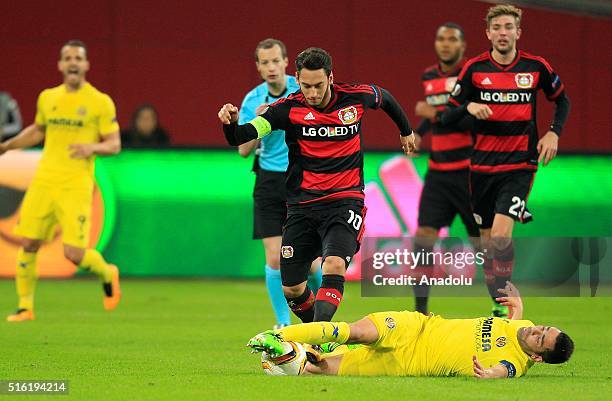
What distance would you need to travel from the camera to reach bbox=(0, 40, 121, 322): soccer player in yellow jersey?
1214cm

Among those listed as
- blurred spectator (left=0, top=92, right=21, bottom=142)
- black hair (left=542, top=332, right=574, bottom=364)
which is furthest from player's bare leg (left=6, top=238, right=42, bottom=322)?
black hair (left=542, top=332, right=574, bottom=364)

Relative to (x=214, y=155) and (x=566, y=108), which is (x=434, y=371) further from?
(x=214, y=155)

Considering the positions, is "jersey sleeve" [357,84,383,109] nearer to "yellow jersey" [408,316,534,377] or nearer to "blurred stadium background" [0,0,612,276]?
"yellow jersey" [408,316,534,377]

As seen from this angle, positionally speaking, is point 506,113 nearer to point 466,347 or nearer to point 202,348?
point 202,348

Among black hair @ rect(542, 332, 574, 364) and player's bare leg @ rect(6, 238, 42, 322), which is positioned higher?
black hair @ rect(542, 332, 574, 364)

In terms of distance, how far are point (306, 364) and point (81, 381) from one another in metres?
1.31

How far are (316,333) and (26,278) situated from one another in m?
5.23

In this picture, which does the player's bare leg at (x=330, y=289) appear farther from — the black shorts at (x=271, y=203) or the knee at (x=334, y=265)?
the black shorts at (x=271, y=203)

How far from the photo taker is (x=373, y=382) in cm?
772

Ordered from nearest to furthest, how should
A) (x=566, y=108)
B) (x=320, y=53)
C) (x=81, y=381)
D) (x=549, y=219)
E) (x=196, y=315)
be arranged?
(x=81, y=381), (x=320, y=53), (x=566, y=108), (x=196, y=315), (x=549, y=219)

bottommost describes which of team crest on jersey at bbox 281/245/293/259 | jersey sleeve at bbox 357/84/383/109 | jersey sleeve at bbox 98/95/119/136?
team crest on jersey at bbox 281/245/293/259

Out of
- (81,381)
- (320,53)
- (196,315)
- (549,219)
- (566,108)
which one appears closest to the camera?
(81,381)

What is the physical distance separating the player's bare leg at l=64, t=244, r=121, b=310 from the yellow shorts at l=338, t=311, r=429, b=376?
4730 millimetres

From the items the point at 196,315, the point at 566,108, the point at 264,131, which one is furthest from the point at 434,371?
the point at 196,315
